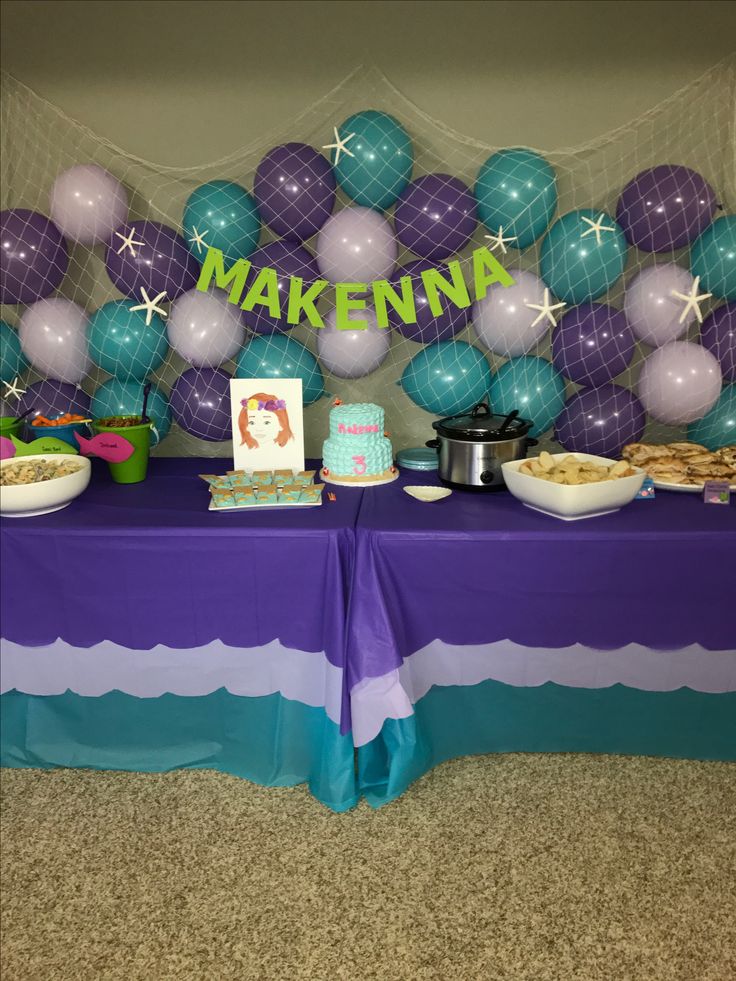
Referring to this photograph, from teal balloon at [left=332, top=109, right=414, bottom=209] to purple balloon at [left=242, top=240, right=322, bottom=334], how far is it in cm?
23

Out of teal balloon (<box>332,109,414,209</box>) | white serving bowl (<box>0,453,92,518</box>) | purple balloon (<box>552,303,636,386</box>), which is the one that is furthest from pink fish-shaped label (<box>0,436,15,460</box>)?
purple balloon (<box>552,303,636,386</box>)

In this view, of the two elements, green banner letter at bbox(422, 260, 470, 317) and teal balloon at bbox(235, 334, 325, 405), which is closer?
green banner letter at bbox(422, 260, 470, 317)

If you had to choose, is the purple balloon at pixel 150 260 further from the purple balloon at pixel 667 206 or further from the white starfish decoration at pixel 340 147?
the purple balloon at pixel 667 206

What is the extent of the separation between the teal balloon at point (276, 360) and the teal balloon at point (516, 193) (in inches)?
26.0

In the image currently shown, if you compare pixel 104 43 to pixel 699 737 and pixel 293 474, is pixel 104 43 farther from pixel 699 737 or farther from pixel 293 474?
pixel 699 737

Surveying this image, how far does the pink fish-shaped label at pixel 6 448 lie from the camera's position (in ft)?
6.07

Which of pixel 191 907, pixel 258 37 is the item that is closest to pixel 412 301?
pixel 258 37

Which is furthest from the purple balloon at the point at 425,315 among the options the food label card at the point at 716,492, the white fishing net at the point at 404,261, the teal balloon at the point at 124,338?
the food label card at the point at 716,492

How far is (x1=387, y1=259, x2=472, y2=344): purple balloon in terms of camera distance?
2.04m

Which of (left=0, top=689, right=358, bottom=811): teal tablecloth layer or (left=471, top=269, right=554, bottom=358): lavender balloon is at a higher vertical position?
(left=471, top=269, right=554, bottom=358): lavender balloon

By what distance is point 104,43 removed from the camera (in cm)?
217

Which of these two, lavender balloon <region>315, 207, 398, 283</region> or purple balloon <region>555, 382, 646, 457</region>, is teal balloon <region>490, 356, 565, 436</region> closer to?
purple balloon <region>555, 382, 646, 457</region>

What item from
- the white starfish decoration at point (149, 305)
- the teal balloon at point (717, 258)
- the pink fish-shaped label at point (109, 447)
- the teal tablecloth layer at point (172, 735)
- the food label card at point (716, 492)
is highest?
the teal balloon at point (717, 258)

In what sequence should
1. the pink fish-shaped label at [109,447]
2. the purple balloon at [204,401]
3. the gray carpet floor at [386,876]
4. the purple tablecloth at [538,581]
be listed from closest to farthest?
the gray carpet floor at [386,876] → the purple tablecloth at [538,581] → the pink fish-shaped label at [109,447] → the purple balloon at [204,401]
